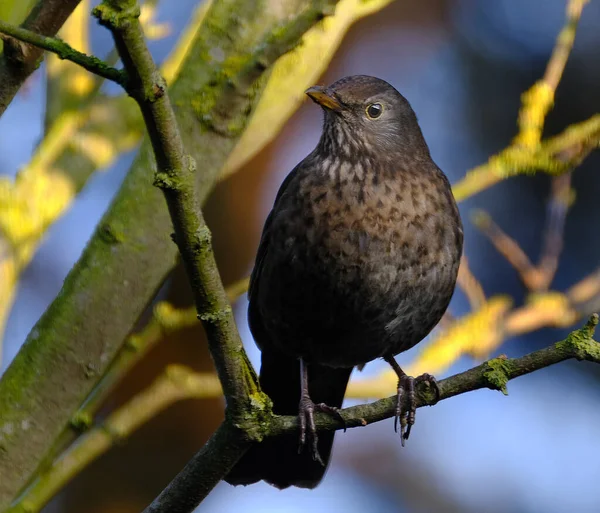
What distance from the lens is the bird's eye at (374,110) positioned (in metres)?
3.99

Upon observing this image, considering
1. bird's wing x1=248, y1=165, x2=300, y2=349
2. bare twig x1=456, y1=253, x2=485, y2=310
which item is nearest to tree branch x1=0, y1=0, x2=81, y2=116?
bird's wing x1=248, y1=165, x2=300, y2=349

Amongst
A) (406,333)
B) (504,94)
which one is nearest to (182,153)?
(406,333)

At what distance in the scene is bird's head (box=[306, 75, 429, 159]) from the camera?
3.86 metres

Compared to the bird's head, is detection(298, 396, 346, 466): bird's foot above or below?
A: below

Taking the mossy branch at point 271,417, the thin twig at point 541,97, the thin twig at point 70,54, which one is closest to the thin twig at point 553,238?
the thin twig at point 541,97

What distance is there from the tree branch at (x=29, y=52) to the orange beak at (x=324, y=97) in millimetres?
1288

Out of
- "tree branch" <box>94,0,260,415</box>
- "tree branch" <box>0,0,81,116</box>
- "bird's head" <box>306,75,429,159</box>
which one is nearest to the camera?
"tree branch" <box>94,0,260,415</box>

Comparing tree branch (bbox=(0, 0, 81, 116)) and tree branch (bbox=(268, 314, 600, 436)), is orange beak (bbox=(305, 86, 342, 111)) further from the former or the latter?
tree branch (bbox=(268, 314, 600, 436))

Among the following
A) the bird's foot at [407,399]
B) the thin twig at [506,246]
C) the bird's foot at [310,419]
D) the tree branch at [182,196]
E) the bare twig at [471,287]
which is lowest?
the tree branch at [182,196]

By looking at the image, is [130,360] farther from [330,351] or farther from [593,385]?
[593,385]

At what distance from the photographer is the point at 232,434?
2.69m

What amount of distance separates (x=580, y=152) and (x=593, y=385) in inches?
176

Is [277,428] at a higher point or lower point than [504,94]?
lower

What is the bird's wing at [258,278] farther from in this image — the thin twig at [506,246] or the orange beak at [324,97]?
the thin twig at [506,246]
